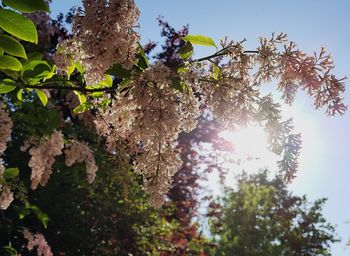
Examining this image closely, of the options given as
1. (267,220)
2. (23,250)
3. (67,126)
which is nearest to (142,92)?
(67,126)

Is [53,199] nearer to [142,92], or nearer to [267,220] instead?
[142,92]

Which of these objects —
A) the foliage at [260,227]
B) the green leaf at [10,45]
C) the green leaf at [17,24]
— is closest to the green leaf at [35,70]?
the green leaf at [10,45]

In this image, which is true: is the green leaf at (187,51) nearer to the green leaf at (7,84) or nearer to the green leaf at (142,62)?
the green leaf at (142,62)

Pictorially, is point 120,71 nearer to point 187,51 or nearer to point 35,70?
point 187,51

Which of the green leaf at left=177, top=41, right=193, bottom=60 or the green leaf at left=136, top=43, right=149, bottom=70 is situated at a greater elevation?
the green leaf at left=177, top=41, right=193, bottom=60

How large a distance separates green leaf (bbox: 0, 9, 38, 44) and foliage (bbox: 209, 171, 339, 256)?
13.5 metres

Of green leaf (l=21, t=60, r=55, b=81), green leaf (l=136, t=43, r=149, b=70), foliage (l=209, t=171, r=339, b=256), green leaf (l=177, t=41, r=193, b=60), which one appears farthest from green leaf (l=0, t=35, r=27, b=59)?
foliage (l=209, t=171, r=339, b=256)

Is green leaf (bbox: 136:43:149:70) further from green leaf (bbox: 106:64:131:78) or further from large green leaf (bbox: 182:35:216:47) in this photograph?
large green leaf (bbox: 182:35:216:47)

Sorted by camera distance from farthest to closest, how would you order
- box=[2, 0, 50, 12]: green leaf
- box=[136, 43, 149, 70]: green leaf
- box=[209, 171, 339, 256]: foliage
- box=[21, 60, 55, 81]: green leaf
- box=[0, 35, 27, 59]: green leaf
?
box=[209, 171, 339, 256]: foliage
box=[21, 60, 55, 81]: green leaf
box=[136, 43, 149, 70]: green leaf
box=[0, 35, 27, 59]: green leaf
box=[2, 0, 50, 12]: green leaf

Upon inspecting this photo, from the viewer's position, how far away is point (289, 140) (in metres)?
1.57

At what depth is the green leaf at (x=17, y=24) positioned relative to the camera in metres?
1.49

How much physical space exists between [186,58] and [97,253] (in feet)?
27.3

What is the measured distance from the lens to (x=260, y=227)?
1834 cm

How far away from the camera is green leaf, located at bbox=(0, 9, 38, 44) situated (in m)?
1.49
